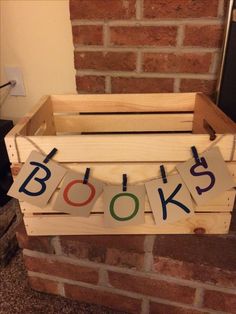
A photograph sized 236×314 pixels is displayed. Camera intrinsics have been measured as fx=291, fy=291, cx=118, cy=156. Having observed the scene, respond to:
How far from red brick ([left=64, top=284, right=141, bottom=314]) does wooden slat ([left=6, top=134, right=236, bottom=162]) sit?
1.19ft

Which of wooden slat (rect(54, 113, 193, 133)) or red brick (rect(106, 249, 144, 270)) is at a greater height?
wooden slat (rect(54, 113, 193, 133))

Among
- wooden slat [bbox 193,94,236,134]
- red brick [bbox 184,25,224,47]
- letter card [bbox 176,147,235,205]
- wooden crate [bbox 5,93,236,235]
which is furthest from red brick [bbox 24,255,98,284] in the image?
red brick [bbox 184,25,224,47]

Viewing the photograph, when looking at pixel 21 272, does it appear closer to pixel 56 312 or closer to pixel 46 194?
pixel 56 312

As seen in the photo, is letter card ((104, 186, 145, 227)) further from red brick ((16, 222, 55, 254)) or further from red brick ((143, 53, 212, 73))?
red brick ((143, 53, 212, 73))

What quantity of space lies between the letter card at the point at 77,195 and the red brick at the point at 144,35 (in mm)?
451

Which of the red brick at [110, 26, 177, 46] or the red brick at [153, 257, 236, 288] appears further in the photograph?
the red brick at [110, 26, 177, 46]

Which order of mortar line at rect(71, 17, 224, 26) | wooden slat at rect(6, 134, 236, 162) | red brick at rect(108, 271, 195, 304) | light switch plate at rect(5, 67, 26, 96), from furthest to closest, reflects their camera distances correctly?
light switch plate at rect(5, 67, 26, 96)
mortar line at rect(71, 17, 224, 26)
red brick at rect(108, 271, 195, 304)
wooden slat at rect(6, 134, 236, 162)

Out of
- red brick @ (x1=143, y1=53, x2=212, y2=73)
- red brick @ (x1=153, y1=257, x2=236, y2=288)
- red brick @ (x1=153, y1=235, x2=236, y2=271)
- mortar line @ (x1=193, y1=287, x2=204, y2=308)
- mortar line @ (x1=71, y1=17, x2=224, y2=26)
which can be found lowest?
mortar line @ (x1=193, y1=287, x2=204, y2=308)

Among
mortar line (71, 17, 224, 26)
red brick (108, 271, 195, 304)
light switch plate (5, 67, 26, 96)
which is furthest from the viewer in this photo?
light switch plate (5, 67, 26, 96)

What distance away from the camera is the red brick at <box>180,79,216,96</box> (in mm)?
837

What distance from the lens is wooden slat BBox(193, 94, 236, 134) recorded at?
589 mm

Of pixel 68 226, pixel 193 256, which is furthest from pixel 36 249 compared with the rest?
pixel 193 256

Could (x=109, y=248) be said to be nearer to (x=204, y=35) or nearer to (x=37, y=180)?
(x=37, y=180)

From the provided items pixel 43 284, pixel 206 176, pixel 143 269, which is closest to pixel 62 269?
pixel 43 284
